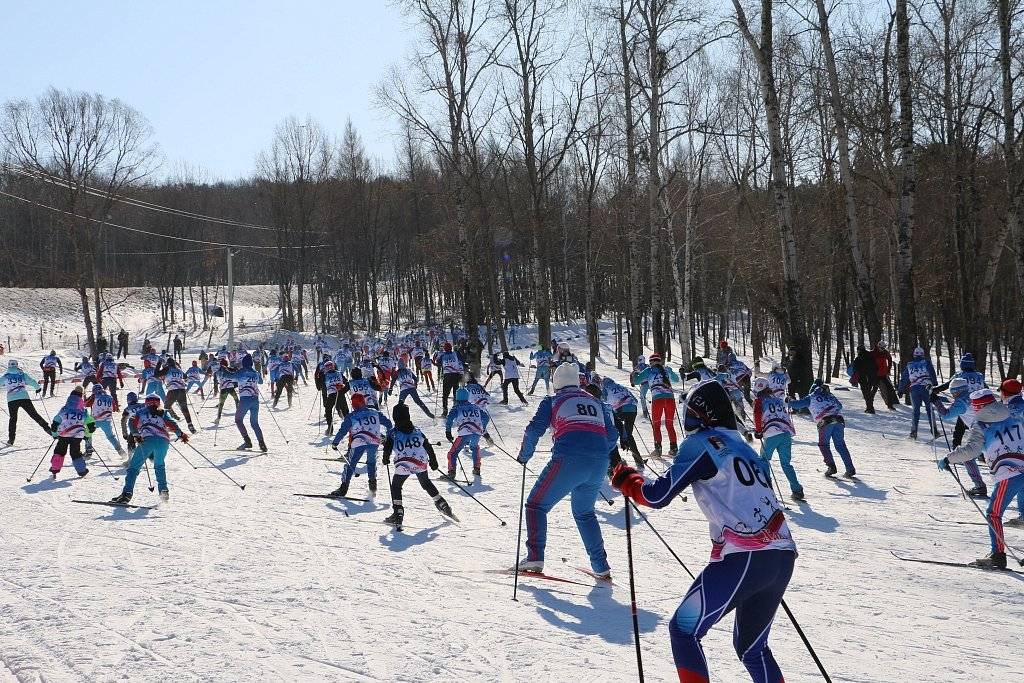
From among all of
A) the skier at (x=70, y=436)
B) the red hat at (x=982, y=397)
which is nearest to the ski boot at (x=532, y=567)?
the red hat at (x=982, y=397)

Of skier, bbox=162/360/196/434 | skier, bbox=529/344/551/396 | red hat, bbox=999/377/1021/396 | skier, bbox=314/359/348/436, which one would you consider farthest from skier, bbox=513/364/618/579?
skier, bbox=529/344/551/396

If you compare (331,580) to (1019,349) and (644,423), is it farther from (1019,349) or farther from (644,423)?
(1019,349)

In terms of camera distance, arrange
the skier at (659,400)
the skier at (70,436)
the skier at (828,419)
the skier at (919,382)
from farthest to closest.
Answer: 1. the skier at (919,382)
2. the skier at (659,400)
3. the skier at (70,436)
4. the skier at (828,419)

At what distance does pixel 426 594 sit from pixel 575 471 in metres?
1.60

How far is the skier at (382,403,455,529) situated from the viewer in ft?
32.8

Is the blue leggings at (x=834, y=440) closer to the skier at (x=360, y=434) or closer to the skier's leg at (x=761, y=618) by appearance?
the skier at (x=360, y=434)

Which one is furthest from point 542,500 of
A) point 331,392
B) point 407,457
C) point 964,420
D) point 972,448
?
point 331,392

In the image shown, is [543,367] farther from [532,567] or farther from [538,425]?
[532,567]

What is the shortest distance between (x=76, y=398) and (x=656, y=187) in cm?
1618

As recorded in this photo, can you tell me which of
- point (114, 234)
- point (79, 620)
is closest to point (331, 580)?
point (79, 620)

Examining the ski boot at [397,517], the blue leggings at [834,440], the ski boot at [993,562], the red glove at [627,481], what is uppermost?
the red glove at [627,481]

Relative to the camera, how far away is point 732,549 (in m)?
4.12

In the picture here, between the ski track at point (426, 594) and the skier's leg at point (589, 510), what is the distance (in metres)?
0.33

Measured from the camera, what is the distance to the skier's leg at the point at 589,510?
7.29 metres
